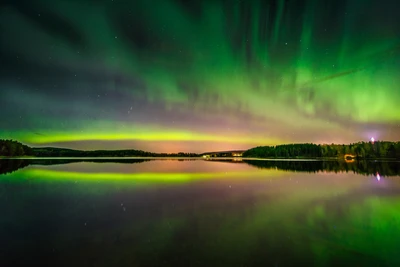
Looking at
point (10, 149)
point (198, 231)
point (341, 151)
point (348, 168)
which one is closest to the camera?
point (198, 231)

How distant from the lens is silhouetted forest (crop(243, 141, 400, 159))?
397ft

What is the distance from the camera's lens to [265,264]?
21.0 ft

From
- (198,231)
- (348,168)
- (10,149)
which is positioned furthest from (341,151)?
(10,149)

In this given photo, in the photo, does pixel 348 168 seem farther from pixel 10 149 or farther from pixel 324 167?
pixel 10 149

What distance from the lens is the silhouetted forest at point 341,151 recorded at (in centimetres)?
12088

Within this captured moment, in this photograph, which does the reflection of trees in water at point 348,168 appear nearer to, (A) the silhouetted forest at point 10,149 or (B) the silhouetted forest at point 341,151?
(B) the silhouetted forest at point 341,151

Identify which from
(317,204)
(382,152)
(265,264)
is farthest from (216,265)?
(382,152)

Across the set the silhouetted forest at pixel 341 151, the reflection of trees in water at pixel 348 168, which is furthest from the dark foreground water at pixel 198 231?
the silhouetted forest at pixel 341 151

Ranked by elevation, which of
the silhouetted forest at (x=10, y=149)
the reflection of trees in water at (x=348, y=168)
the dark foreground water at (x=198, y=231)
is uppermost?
the silhouetted forest at (x=10, y=149)

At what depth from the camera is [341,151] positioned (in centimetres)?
14725

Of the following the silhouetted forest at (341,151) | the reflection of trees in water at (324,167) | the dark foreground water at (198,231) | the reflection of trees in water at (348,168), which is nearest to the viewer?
the dark foreground water at (198,231)

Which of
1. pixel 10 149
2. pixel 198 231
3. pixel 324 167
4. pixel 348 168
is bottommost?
pixel 198 231

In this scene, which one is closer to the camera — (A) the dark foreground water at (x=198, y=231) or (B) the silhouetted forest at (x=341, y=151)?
(A) the dark foreground water at (x=198, y=231)

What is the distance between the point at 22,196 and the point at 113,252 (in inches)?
491
